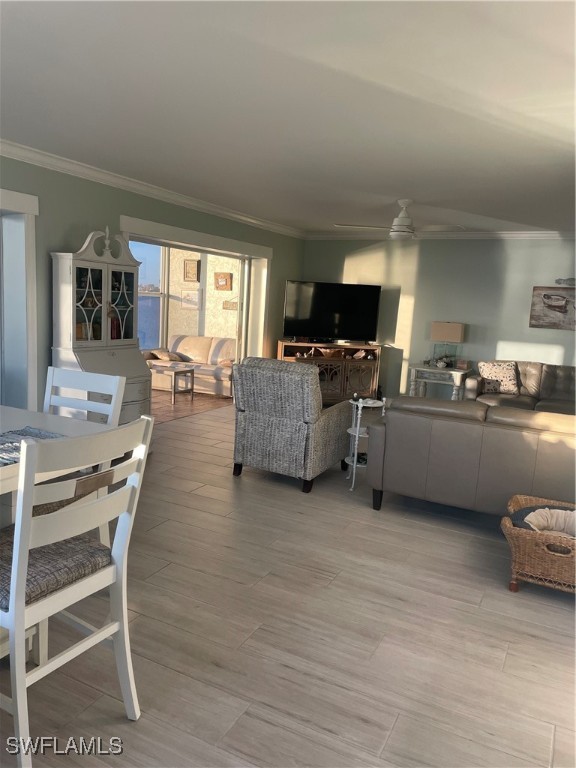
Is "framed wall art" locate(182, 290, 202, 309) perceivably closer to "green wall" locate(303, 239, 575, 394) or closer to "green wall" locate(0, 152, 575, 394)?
"green wall" locate(0, 152, 575, 394)

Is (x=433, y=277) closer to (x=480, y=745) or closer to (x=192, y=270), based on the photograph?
(x=192, y=270)

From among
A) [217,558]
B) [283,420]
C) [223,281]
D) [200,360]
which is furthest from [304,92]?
[223,281]

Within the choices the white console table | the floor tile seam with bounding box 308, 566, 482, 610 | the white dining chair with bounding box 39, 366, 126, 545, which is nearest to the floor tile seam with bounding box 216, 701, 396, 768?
the floor tile seam with bounding box 308, 566, 482, 610

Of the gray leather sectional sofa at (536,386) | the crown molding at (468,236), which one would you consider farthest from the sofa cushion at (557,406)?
the crown molding at (468,236)

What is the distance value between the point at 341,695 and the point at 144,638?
0.85m

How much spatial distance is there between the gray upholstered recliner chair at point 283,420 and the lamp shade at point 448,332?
361 centimetres

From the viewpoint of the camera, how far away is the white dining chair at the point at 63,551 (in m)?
1.50

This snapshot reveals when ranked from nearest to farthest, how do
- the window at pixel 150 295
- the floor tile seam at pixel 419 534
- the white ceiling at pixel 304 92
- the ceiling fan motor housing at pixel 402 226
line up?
the white ceiling at pixel 304 92 < the floor tile seam at pixel 419 534 < the ceiling fan motor housing at pixel 402 226 < the window at pixel 150 295

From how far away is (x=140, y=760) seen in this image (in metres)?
1.76

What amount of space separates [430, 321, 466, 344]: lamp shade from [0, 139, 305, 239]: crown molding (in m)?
2.68

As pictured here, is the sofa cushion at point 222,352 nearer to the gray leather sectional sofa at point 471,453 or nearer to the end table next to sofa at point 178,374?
the end table next to sofa at point 178,374

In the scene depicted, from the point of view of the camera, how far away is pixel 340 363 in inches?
312

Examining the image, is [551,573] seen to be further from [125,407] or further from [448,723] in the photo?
[125,407]

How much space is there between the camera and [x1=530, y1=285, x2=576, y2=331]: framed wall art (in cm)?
709
